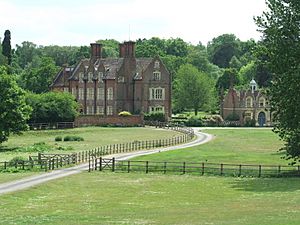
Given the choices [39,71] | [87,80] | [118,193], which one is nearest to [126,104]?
[87,80]

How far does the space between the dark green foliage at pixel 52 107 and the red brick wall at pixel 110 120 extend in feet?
10.7

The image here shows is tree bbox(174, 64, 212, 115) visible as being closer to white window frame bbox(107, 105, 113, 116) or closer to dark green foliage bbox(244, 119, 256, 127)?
dark green foliage bbox(244, 119, 256, 127)

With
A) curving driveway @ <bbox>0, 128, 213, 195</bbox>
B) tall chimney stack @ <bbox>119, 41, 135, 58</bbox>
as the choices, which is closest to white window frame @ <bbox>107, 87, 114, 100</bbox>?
tall chimney stack @ <bbox>119, 41, 135, 58</bbox>

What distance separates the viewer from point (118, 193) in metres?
40.0

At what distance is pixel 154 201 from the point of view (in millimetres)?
36281

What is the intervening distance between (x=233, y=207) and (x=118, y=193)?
9.33 meters

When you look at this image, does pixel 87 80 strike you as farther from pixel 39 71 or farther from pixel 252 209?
pixel 252 209

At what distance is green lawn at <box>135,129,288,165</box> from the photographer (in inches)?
2480

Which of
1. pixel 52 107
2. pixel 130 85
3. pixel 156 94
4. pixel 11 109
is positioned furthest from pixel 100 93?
pixel 11 109

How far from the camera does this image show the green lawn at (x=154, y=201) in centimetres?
2823

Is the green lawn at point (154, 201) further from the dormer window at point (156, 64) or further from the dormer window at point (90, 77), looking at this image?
the dormer window at point (90, 77)

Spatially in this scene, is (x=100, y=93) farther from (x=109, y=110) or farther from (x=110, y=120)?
(x=110, y=120)

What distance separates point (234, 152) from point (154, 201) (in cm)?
3727

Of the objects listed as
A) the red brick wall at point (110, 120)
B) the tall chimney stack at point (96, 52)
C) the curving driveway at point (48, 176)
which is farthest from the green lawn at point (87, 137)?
the tall chimney stack at point (96, 52)
